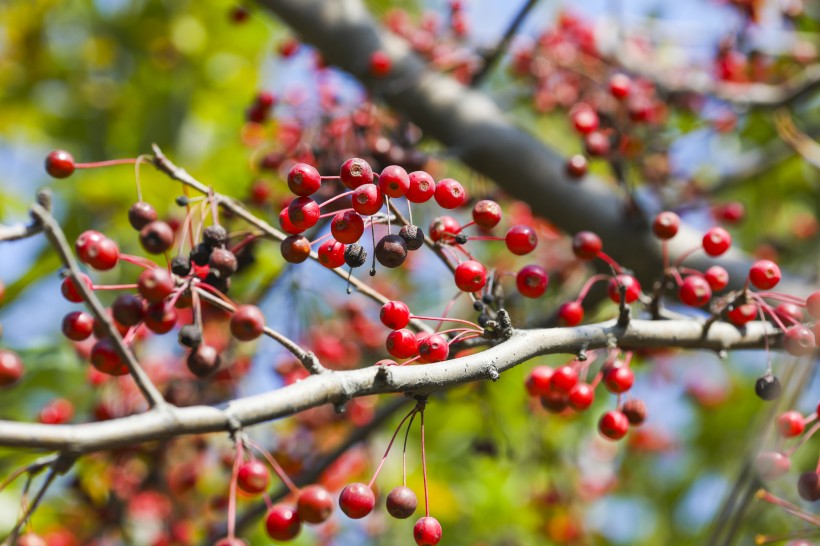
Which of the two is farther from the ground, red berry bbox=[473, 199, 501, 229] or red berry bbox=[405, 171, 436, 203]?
red berry bbox=[405, 171, 436, 203]

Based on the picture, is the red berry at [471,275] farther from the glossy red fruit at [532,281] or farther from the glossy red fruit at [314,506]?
the glossy red fruit at [314,506]

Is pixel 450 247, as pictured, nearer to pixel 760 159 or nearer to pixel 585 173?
pixel 585 173

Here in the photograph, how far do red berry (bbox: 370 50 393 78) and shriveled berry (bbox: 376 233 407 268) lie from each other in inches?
58.3

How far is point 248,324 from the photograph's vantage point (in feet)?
4.19

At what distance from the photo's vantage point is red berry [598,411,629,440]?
5.83 ft

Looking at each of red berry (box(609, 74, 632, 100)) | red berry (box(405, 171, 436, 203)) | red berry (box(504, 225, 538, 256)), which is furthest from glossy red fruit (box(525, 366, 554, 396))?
red berry (box(609, 74, 632, 100))

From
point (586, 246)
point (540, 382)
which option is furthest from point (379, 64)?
point (540, 382)

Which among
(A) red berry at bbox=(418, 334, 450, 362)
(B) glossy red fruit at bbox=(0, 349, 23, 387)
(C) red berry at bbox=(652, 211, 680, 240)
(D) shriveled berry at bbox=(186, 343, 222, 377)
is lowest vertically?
(B) glossy red fruit at bbox=(0, 349, 23, 387)

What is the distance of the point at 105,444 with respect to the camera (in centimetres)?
100

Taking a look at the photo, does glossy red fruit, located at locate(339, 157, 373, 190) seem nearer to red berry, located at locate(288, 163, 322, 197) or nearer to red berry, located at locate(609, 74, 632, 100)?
red berry, located at locate(288, 163, 322, 197)

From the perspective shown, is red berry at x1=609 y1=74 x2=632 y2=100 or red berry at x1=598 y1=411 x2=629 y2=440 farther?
red berry at x1=609 y1=74 x2=632 y2=100

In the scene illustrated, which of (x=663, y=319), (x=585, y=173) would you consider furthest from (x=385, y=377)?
(x=585, y=173)

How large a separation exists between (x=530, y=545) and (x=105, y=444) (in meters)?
3.63

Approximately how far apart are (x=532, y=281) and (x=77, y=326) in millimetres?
947
